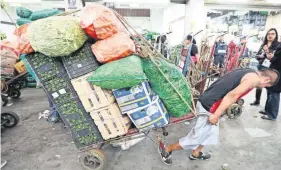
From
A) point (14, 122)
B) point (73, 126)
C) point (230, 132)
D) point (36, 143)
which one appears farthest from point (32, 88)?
point (230, 132)

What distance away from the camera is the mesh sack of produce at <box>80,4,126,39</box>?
70.9 inches

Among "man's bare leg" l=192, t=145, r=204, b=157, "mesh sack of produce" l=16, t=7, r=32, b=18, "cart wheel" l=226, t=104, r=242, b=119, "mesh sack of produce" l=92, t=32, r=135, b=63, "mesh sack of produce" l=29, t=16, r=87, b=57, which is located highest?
"mesh sack of produce" l=16, t=7, r=32, b=18

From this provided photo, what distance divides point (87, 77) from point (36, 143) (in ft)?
6.45

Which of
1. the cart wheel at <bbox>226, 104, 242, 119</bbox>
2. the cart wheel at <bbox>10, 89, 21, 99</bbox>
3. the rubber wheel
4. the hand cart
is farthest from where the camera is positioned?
the cart wheel at <bbox>10, 89, 21, 99</bbox>

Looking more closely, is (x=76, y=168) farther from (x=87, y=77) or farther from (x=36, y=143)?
(x=87, y=77)

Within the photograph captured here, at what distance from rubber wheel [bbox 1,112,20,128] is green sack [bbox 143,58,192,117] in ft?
9.75

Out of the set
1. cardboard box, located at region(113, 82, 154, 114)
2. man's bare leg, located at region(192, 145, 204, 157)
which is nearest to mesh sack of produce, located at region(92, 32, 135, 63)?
cardboard box, located at region(113, 82, 154, 114)

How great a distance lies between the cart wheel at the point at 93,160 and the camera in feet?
7.47

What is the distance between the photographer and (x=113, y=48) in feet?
6.15

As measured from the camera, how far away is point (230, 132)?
3.36 metres

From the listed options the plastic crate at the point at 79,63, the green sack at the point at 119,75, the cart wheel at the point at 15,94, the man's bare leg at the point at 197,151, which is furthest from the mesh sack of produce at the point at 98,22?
the cart wheel at the point at 15,94

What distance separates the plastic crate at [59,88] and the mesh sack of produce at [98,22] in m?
0.57

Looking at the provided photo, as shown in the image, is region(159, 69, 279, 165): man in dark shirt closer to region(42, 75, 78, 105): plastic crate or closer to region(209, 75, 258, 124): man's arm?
region(209, 75, 258, 124): man's arm

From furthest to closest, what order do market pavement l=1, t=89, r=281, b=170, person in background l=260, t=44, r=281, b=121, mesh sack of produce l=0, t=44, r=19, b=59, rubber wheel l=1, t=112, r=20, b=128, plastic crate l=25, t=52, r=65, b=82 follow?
mesh sack of produce l=0, t=44, r=19, b=59, rubber wheel l=1, t=112, r=20, b=128, person in background l=260, t=44, r=281, b=121, market pavement l=1, t=89, r=281, b=170, plastic crate l=25, t=52, r=65, b=82
